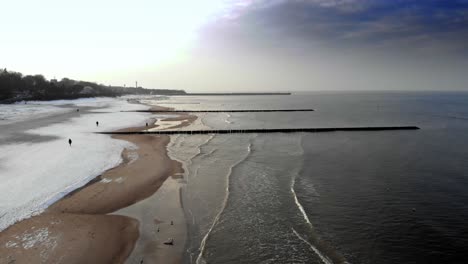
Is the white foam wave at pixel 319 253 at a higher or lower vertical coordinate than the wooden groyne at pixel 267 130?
lower

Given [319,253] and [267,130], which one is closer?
[319,253]

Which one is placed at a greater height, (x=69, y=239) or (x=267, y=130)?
(x=267, y=130)

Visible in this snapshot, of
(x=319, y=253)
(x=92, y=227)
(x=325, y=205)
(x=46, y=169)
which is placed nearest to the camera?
(x=319, y=253)

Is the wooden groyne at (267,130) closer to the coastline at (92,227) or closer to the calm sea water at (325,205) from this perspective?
the calm sea water at (325,205)

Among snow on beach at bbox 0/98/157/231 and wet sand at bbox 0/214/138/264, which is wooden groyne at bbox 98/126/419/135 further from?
wet sand at bbox 0/214/138/264

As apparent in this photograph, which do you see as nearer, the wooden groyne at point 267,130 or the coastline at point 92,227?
the coastline at point 92,227

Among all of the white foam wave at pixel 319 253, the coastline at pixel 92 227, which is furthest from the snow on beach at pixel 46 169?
the white foam wave at pixel 319 253

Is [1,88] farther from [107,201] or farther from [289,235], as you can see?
[289,235]

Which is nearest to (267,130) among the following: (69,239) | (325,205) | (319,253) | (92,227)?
(325,205)

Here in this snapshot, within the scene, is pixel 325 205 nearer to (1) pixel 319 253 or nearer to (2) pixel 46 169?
(1) pixel 319 253
